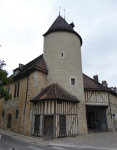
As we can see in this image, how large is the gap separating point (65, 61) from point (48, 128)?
20.2 ft

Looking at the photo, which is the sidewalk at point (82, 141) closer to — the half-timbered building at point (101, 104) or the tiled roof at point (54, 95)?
the tiled roof at point (54, 95)

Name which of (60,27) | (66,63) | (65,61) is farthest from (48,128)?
(60,27)

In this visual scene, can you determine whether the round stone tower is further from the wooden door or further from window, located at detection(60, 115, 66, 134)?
the wooden door

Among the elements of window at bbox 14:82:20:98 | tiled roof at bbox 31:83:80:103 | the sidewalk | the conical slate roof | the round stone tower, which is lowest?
the sidewalk

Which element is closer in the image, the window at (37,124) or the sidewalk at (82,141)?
the sidewalk at (82,141)

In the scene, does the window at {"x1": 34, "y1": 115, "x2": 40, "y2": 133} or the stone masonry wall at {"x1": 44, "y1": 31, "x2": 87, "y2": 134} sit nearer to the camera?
the window at {"x1": 34, "y1": 115, "x2": 40, "y2": 133}

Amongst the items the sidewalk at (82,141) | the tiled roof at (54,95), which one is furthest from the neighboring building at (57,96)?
the sidewalk at (82,141)

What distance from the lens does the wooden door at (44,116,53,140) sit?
9054mm

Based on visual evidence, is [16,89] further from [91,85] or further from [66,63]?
[91,85]

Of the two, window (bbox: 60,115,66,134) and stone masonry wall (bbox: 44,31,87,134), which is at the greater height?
stone masonry wall (bbox: 44,31,87,134)

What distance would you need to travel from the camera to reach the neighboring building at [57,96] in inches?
379

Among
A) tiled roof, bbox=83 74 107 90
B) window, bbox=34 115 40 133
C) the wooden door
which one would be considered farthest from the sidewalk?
tiled roof, bbox=83 74 107 90

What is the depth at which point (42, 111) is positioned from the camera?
9.71 meters

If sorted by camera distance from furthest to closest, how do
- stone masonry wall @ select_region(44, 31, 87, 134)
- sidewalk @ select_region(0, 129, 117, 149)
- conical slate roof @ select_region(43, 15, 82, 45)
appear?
conical slate roof @ select_region(43, 15, 82, 45) → stone masonry wall @ select_region(44, 31, 87, 134) → sidewalk @ select_region(0, 129, 117, 149)
